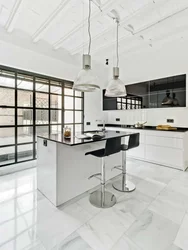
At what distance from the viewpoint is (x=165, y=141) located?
12.5 feet

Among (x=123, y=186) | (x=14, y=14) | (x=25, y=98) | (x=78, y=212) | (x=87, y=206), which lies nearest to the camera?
(x=78, y=212)

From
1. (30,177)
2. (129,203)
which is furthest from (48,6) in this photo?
(129,203)

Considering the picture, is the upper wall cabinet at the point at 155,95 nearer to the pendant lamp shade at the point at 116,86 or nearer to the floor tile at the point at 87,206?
the pendant lamp shade at the point at 116,86

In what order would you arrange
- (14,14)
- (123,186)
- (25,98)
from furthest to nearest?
(25,98) < (123,186) < (14,14)

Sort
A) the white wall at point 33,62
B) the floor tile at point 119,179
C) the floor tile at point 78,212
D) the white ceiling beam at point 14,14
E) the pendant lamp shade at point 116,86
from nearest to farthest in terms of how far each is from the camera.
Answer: the floor tile at point 78,212
the white ceiling beam at point 14,14
the floor tile at point 119,179
the pendant lamp shade at point 116,86
the white wall at point 33,62

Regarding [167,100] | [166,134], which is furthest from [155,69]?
[166,134]

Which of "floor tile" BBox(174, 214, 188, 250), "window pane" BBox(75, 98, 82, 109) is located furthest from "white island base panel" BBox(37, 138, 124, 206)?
"window pane" BBox(75, 98, 82, 109)

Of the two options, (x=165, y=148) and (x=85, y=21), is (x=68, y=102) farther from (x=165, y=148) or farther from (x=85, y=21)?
(x=165, y=148)

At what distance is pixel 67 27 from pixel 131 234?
3711 mm

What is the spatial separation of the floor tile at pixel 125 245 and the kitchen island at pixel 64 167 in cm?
99

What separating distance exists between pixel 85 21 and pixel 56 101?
7.44 ft

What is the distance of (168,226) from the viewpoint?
69.7 inches

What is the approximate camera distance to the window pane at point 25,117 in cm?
366

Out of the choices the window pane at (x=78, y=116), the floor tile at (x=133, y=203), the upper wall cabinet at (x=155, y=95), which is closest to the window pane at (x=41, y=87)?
the window pane at (x=78, y=116)
